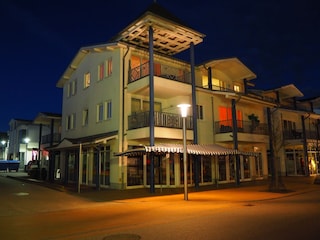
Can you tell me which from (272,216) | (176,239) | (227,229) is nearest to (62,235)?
(176,239)

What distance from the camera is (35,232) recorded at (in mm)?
7707

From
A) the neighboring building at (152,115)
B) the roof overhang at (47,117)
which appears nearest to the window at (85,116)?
the neighboring building at (152,115)

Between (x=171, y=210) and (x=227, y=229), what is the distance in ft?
11.7

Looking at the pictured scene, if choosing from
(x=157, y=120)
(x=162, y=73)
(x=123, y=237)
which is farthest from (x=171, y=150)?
(x=123, y=237)

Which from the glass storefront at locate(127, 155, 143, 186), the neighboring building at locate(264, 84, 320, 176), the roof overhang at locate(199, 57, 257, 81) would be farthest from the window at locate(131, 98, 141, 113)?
the neighboring building at locate(264, 84, 320, 176)

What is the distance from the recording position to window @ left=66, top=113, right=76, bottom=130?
2580 centimetres

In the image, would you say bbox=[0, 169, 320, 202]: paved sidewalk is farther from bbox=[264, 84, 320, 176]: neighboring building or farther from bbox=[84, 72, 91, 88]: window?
bbox=[84, 72, 91, 88]: window

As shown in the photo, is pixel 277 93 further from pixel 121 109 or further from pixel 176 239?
pixel 176 239

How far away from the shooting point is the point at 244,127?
25.0 metres

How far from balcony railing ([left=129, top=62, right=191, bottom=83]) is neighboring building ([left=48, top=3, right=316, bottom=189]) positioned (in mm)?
73

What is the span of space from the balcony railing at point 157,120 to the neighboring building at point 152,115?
0.07 m

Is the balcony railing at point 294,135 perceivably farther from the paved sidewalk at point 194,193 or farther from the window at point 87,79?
the window at point 87,79

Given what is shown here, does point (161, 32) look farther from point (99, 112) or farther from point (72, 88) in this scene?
point (72, 88)

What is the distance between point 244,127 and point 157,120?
1040 cm
